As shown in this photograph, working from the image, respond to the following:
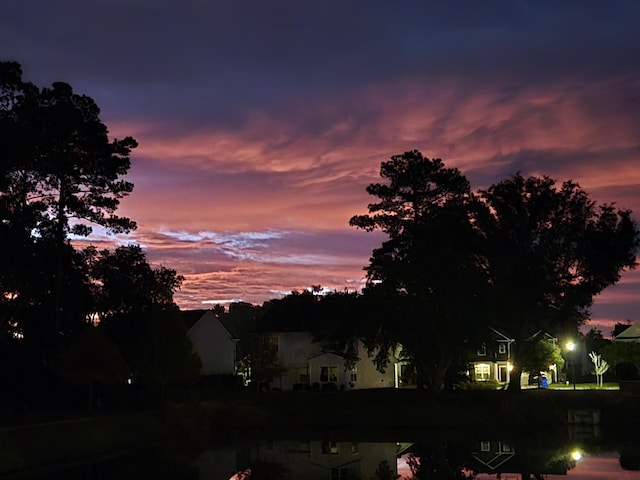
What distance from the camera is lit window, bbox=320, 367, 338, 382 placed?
79.2 metres

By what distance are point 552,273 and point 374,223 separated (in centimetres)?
1524

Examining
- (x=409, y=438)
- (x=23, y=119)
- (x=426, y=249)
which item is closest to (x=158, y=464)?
(x=409, y=438)

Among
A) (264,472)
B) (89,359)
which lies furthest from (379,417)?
(89,359)

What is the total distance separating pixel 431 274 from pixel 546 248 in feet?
31.9

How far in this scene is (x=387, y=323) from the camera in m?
67.3

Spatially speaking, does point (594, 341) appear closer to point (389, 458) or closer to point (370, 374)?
point (370, 374)

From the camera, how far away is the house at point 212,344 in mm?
84875

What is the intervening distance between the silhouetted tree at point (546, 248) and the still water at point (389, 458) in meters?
12.8

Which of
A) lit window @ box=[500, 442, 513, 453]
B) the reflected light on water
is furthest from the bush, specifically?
the reflected light on water

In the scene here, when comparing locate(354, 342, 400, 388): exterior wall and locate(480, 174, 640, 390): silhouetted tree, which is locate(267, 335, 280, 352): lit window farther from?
locate(480, 174, 640, 390): silhouetted tree

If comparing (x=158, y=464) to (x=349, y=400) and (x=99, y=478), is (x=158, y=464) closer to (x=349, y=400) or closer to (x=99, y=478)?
(x=99, y=478)

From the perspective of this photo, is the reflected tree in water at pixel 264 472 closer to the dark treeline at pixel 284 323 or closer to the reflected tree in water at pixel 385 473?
the reflected tree in water at pixel 385 473

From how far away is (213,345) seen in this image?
281 feet

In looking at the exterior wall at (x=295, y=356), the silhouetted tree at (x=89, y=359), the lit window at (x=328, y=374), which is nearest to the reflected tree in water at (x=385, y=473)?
the silhouetted tree at (x=89, y=359)
